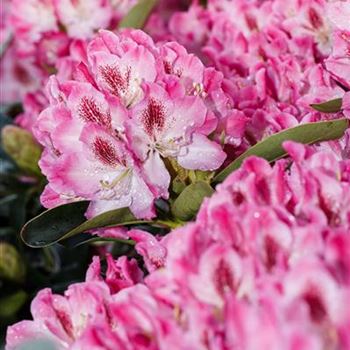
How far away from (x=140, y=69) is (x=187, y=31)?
1.13 feet

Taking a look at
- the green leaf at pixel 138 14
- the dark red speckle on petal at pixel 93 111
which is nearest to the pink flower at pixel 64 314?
the dark red speckle on petal at pixel 93 111

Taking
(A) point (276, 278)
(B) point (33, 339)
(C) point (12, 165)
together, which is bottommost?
(C) point (12, 165)

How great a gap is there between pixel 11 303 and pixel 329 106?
1.47 ft

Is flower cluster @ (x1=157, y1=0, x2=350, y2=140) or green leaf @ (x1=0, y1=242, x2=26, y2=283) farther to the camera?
green leaf @ (x1=0, y1=242, x2=26, y2=283)

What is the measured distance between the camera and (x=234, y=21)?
0.90m

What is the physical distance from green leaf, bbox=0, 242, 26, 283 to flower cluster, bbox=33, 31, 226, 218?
0.32 m

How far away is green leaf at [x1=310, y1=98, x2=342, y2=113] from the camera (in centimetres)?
67

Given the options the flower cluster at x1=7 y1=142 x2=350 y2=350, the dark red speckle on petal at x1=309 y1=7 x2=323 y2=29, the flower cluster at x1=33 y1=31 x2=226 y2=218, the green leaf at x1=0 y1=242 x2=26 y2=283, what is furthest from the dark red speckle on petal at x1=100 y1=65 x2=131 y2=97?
the green leaf at x1=0 y1=242 x2=26 y2=283

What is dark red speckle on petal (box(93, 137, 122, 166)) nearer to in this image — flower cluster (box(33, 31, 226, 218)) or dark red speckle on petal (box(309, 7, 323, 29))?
flower cluster (box(33, 31, 226, 218))

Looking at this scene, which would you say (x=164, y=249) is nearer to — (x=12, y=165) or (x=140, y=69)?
(x=140, y=69)

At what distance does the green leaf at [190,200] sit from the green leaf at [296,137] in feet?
0.12

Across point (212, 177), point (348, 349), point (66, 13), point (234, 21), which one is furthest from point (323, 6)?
point (348, 349)

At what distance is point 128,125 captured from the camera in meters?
0.62

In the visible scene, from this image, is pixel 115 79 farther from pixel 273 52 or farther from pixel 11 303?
pixel 11 303
